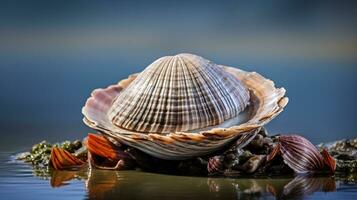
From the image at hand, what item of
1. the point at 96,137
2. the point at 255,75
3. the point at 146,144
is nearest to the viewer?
the point at 146,144

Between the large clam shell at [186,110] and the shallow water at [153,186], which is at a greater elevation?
the large clam shell at [186,110]

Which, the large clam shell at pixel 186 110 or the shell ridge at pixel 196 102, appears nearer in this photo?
the large clam shell at pixel 186 110

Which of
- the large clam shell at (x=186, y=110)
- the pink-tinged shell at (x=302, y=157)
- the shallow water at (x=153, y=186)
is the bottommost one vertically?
the shallow water at (x=153, y=186)

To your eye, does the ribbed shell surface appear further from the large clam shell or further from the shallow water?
the shallow water

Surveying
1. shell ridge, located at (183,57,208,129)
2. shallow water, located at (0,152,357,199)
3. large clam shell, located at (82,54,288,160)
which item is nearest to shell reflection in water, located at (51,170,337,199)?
shallow water, located at (0,152,357,199)

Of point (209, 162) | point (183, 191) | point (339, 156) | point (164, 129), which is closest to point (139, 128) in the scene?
point (164, 129)

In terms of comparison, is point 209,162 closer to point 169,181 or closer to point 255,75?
point 169,181

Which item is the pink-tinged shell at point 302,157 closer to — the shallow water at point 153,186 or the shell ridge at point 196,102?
the shallow water at point 153,186

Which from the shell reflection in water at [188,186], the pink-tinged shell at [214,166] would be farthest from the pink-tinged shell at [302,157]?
the pink-tinged shell at [214,166]
